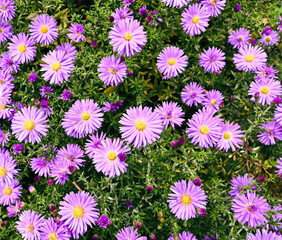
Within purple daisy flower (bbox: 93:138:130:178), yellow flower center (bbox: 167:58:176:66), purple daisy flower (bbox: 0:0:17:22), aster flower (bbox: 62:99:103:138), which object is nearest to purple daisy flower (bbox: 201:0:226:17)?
yellow flower center (bbox: 167:58:176:66)

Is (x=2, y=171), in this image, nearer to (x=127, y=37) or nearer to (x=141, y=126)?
(x=141, y=126)

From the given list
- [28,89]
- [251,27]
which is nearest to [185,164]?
[28,89]

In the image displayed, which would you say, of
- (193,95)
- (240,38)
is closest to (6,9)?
(193,95)

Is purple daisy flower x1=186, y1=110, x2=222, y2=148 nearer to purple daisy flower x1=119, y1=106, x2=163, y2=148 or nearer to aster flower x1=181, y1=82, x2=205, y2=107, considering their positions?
purple daisy flower x1=119, y1=106, x2=163, y2=148

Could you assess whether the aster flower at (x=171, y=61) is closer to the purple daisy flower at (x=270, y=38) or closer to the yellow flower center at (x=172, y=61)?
the yellow flower center at (x=172, y=61)

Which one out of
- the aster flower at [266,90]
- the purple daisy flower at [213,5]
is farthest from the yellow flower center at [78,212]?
the purple daisy flower at [213,5]
